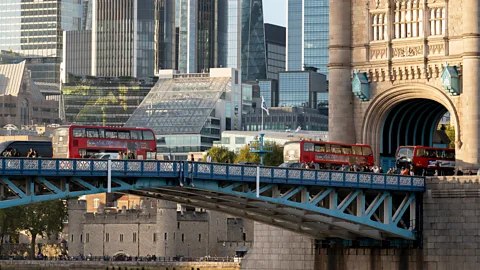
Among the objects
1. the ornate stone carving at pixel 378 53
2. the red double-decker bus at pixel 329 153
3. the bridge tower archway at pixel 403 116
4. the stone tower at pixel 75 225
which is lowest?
the stone tower at pixel 75 225

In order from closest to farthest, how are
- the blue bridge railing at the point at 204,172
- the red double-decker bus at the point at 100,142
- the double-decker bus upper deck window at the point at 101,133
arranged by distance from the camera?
the blue bridge railing at the point at 204,172
the red double-decker bus at the point at 100,142
the double-decker bus upper deck window at the point at 101,133

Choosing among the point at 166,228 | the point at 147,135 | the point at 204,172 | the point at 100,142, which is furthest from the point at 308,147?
the point at 166,228

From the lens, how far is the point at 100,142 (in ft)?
359

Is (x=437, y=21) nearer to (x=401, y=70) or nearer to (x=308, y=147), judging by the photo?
(x=401, y=70)

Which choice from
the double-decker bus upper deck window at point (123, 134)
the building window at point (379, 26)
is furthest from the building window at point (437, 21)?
the double-decker bus upper deck window at point (123, 134)

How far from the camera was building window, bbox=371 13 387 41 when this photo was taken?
118625mm

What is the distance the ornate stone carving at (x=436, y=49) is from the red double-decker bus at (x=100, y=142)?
21.2 m

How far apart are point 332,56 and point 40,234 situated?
252 feet

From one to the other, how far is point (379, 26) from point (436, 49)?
541 centimetres

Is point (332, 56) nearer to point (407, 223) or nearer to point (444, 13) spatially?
point (444, 13)

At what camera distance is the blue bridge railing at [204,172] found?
83125mm

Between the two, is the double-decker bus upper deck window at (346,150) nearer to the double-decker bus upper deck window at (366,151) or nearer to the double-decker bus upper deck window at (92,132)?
the double-decker bus upper deck window at (366,151)

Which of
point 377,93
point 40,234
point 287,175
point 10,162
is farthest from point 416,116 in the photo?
point 40,234

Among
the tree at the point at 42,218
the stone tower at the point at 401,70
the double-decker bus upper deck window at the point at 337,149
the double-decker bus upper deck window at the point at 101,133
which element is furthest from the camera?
the tree at the point at 42,218
